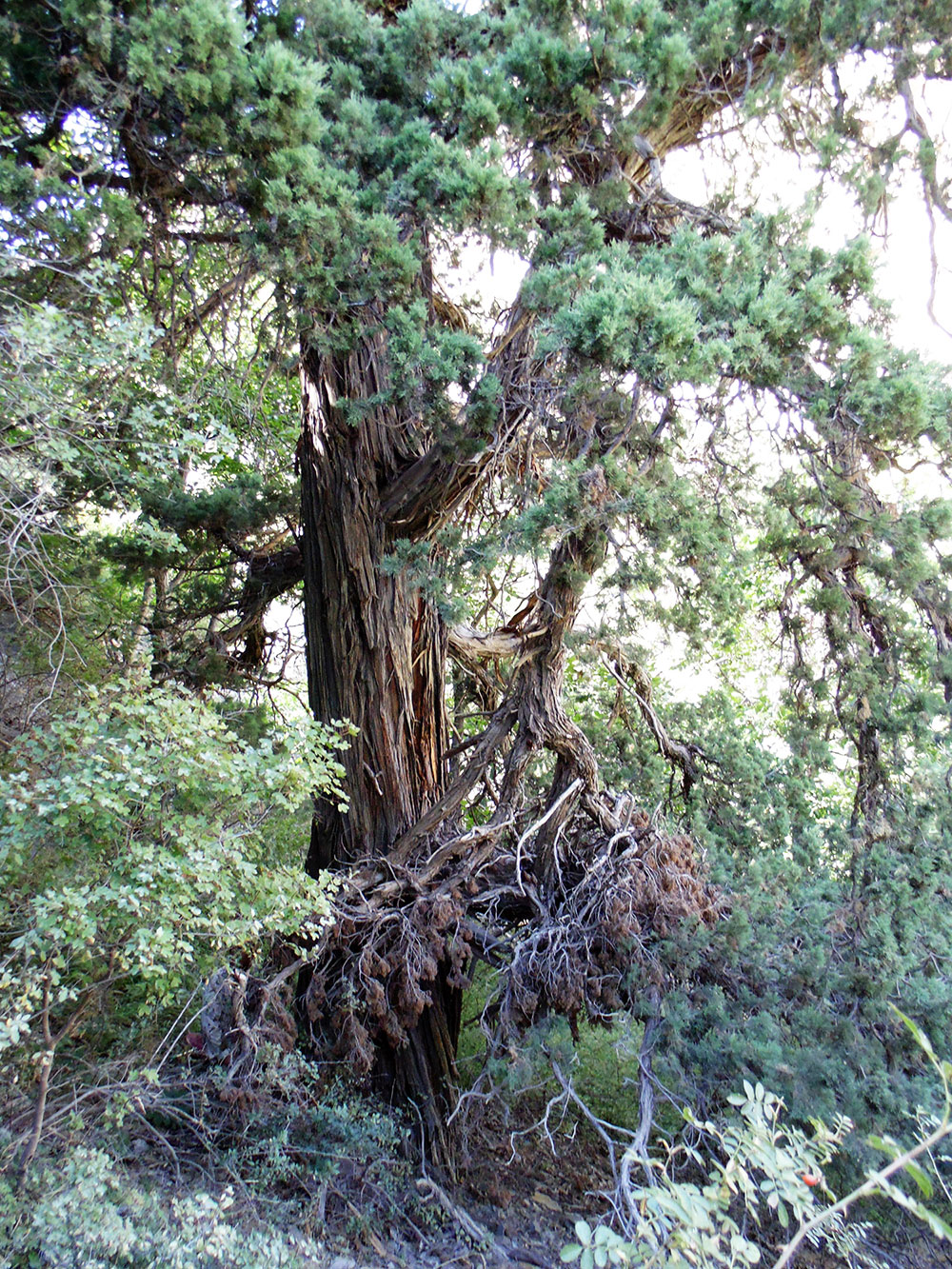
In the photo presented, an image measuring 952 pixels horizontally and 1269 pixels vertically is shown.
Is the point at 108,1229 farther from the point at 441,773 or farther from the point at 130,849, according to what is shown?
the point at 441,773

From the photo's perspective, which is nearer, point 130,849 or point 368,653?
point 130,849

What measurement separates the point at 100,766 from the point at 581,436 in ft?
8.41

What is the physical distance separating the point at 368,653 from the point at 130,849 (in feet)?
7.77

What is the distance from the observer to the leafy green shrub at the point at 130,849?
3.09 m

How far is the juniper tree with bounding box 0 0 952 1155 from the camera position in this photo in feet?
11.8

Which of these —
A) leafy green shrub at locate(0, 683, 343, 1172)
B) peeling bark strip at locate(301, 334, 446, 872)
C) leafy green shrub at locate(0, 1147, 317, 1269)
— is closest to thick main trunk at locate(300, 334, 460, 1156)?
→ peeling bark strip at locate(301, 334, 446, 872)

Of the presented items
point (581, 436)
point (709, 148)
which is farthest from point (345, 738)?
point (709, 148)

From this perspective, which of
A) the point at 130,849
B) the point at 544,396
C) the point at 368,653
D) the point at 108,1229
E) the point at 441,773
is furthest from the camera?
the point at 441,773

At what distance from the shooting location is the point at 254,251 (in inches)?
153

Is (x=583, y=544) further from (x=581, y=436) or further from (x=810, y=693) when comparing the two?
(x=810, y=693)

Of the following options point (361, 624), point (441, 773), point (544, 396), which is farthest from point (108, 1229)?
point (544, 396)

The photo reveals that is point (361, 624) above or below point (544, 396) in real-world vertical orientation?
below

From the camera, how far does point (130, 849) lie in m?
3.21

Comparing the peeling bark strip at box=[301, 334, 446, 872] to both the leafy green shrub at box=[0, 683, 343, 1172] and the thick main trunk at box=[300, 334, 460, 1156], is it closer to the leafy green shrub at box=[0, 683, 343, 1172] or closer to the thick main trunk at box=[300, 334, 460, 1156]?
the thick main trunk at box=[300, 334, 460, 1156]
